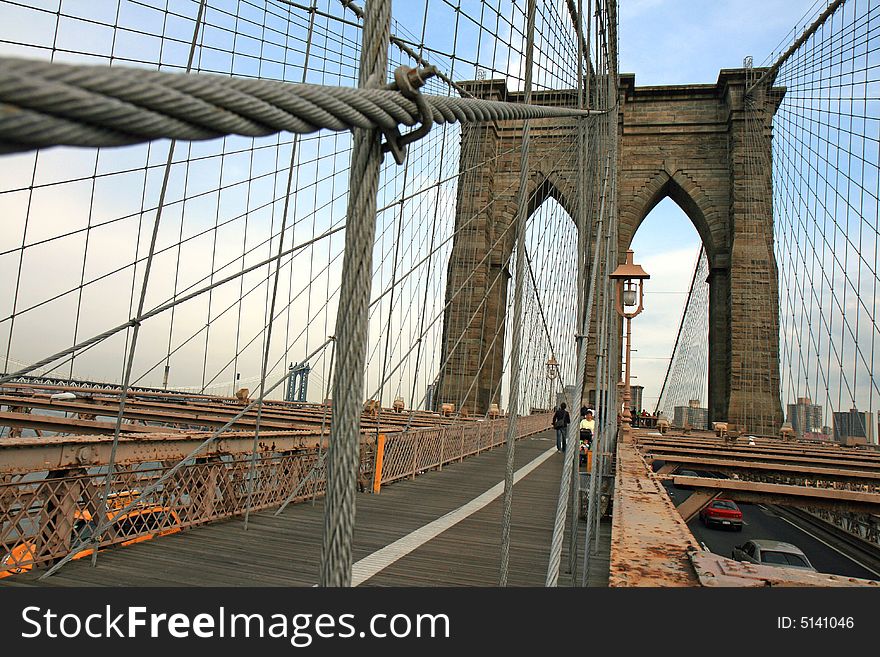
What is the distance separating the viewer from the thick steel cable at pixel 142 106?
0.52m

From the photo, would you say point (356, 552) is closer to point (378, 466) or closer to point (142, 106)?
point (378, 466)

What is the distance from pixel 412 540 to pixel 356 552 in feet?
2.32

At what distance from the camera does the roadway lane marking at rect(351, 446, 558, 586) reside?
4270mm

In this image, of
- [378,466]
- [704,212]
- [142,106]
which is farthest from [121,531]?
[704,212]

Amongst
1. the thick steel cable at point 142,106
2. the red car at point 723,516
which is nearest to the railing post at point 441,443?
the red car at point 723,516

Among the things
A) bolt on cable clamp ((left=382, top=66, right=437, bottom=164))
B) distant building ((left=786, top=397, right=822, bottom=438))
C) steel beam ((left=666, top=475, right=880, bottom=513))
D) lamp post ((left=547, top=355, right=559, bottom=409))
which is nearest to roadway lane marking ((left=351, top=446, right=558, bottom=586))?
steel beam ((left=666, top=475, right=880, bottom=513))

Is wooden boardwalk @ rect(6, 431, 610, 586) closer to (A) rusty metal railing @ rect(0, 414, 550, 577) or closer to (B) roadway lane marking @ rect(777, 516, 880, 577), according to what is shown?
(A) rusty metal railing @ rect(0, 414, 550, 577)

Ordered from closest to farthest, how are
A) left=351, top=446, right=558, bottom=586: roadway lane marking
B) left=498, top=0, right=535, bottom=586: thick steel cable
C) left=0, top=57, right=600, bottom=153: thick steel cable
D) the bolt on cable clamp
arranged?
left=0, top=57, right=600, bottom=153: thick steel cable → the bolt on cable clamp → left=498, top=0, right=535, bottom=586: thick steel cable → left=351, top=446, right=558, bottom=586: roadway lane marking

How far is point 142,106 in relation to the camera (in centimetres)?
62

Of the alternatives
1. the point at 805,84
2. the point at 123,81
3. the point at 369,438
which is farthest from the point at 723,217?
the point at 123,81

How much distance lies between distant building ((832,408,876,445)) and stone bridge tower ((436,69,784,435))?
259 cm

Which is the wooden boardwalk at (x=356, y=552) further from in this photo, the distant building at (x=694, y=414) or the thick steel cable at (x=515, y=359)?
the distant building at (x=694, y=414)
